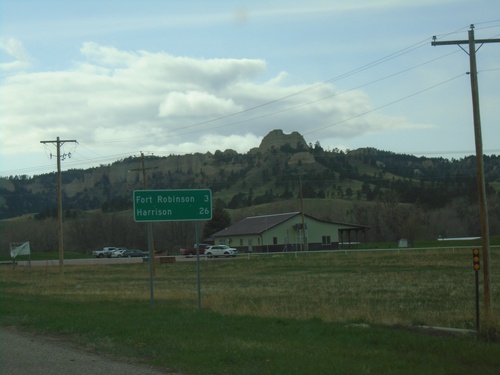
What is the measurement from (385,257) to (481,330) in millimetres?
50049

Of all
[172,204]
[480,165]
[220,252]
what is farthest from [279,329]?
[220,252]

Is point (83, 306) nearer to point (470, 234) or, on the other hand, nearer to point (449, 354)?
point (449, 354)

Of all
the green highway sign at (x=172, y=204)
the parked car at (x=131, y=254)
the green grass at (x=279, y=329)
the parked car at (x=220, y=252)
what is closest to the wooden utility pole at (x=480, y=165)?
the green grass at (x=279, y=329)

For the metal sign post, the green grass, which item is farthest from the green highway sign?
the green grass

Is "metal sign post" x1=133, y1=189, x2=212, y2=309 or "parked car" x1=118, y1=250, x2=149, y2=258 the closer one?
"metal sign post" x1=133, y1=189, x2=212, y2=309

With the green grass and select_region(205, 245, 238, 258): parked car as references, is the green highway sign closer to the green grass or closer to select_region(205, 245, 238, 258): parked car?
the green grass

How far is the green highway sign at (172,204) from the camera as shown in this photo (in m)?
20.8

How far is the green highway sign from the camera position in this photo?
20.8m

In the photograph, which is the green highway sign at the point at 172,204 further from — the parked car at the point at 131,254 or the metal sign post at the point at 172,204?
the parked car at the point at 131,254

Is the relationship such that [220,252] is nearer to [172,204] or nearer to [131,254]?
[131,254]

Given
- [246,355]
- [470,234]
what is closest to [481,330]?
[246,355]

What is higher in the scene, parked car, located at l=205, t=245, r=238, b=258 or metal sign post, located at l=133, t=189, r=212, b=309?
metal sign post, located at l=133, t=189, r=212, b=309

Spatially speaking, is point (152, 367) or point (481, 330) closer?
point (152, 367)

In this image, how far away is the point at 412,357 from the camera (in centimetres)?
1145
